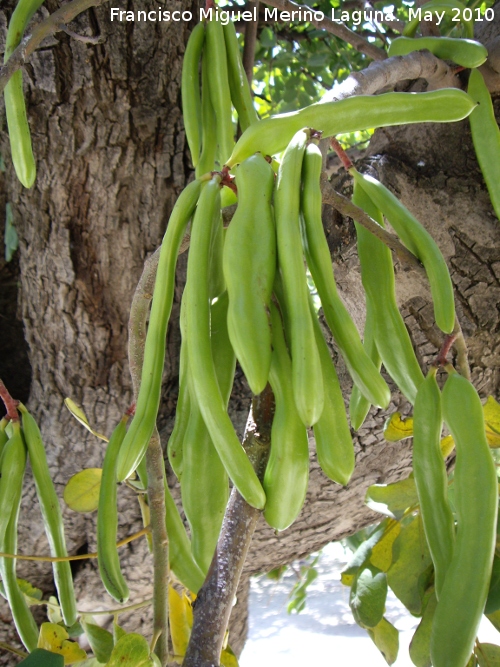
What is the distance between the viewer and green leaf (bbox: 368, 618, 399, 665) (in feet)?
2.49

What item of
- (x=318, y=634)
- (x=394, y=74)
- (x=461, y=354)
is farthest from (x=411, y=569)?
(x=318, y=634)

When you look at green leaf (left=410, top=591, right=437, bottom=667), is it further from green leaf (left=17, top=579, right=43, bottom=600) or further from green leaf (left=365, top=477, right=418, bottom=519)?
green leaf (left=17, top=579, right=43, bottom=600)

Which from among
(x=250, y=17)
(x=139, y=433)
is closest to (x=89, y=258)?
(x=250, y=17)

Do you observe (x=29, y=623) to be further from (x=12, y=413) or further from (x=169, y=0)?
(x=169, y=0)

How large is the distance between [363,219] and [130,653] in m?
0.47

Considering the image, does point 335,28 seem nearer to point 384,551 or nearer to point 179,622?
point 384,551

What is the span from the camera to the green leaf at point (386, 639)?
0.76 m

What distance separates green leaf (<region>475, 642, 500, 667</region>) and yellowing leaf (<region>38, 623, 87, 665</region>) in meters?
0.46

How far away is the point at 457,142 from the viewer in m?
0.90


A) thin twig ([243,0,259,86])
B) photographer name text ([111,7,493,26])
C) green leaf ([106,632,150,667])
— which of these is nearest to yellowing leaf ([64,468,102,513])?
green leaf ([106,632,150,667])

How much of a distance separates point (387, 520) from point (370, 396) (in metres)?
0.44

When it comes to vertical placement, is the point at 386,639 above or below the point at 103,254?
below

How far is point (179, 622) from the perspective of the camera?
0.85 meters

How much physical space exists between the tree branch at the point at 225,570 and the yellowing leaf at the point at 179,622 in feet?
1.15
